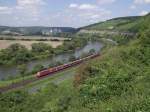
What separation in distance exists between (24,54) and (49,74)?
4608cm

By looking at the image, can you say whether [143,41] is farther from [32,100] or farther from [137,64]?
[32,100]

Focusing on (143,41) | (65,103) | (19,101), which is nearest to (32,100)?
(19,101)

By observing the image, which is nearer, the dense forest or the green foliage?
the dense forest

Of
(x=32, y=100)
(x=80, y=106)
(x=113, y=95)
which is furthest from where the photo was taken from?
(x=32, y=100)

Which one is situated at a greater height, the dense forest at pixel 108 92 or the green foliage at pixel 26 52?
the dense forest at pixel 108 92

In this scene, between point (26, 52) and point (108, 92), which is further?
point (26, 52)

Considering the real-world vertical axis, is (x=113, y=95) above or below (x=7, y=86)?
above

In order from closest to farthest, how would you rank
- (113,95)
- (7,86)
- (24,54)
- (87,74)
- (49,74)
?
(113,95), (87,74), (7,86), (49,74), (24,54)

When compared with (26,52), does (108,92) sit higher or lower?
higher

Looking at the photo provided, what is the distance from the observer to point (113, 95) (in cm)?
2472

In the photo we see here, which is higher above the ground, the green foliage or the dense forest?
the dense forest

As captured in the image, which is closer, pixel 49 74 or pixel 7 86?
pixel 7 86

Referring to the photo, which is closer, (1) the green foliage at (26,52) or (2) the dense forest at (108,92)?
(2) the dense forest at (108,92)

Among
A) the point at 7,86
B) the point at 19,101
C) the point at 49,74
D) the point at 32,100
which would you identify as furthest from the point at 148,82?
the point at 49,74
